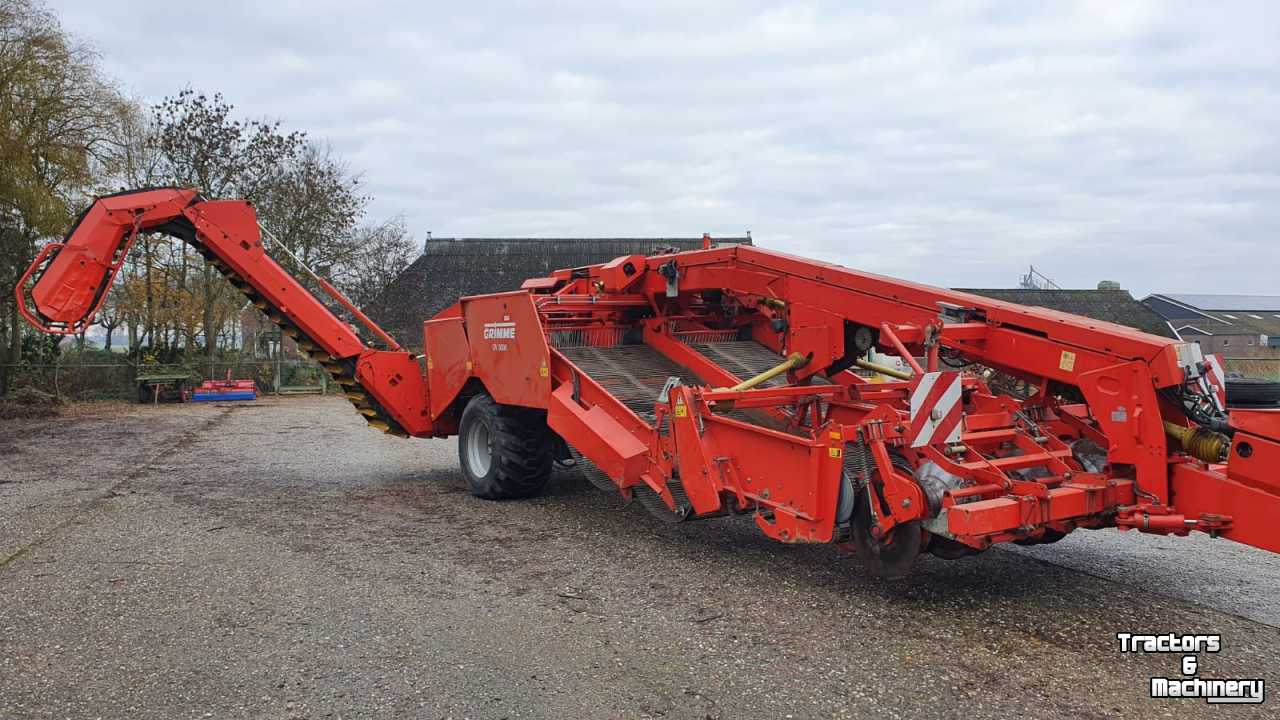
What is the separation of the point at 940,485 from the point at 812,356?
1.80 meters

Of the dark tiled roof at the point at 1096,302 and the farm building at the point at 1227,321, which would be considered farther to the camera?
the farm building at the point at 1227,321

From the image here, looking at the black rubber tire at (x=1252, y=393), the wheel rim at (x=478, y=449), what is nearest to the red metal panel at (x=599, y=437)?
the wheel rim at (x=478, y=449)

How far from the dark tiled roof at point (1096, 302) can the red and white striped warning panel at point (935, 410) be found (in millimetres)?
32647

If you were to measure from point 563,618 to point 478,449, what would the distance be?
4215mm

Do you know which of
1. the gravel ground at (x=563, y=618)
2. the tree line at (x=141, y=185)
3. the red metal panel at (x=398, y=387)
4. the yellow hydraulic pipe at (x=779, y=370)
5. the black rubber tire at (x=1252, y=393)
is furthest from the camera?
the tree line at (x=141, y=185)

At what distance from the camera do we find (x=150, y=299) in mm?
26188

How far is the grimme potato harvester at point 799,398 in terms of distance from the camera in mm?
4875

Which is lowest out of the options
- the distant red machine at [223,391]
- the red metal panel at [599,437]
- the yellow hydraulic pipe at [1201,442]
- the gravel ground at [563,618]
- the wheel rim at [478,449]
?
the distant red machine at [223,391]

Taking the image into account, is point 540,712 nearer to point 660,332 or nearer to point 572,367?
point 572,367

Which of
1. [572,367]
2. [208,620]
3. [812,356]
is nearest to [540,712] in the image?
[208,620]

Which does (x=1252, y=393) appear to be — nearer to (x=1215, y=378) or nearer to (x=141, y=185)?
(x=1215, y=378)

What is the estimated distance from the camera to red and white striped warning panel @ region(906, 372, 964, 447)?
205 inches

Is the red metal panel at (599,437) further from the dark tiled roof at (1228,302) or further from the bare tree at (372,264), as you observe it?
the dark tiled roof at (1228,302)

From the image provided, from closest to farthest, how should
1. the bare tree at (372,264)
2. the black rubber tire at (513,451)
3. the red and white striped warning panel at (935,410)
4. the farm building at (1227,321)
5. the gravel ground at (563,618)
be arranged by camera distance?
the gravel ground at (563,618) → the red and white striped warning panel at (935,410) → the black rubber tire at (513,451) → the bare tree at (372,264) → the farm building at (1227,321)
